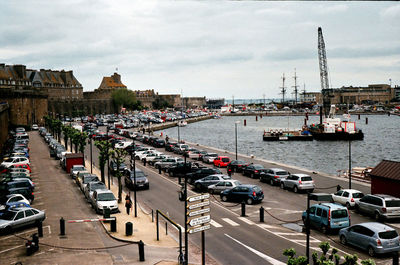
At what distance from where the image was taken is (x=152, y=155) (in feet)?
167

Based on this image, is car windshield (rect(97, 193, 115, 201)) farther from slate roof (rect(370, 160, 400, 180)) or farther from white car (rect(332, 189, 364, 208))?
slate roof (rect(370, 160, 400, 180))

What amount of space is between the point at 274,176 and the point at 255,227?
12.7m

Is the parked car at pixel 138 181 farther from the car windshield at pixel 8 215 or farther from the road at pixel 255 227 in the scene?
the car windshield at pixel 8 215

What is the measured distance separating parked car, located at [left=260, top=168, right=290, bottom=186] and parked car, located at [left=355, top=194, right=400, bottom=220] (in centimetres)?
1048

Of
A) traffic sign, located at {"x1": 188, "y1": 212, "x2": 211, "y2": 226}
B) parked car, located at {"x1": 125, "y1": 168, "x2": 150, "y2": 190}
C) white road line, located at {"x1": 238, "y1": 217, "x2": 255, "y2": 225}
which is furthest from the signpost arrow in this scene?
parked car, located at {"x1": 125, "y1": 168, "x2": 150, "y2": 190}

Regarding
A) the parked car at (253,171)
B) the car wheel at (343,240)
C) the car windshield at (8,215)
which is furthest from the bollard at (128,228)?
the parked car at (253,171)

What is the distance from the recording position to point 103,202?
25.3 meters

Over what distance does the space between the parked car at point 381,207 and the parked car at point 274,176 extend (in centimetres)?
1048

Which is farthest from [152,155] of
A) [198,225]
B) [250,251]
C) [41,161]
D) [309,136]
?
[309,136]

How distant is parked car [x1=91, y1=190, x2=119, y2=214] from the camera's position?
985 inches

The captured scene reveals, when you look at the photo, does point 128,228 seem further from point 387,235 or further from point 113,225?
point 387,235

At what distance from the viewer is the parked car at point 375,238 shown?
1684 cm

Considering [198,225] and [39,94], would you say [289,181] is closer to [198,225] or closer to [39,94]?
[198,225]

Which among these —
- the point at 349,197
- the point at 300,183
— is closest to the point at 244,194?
the point at 300,183
